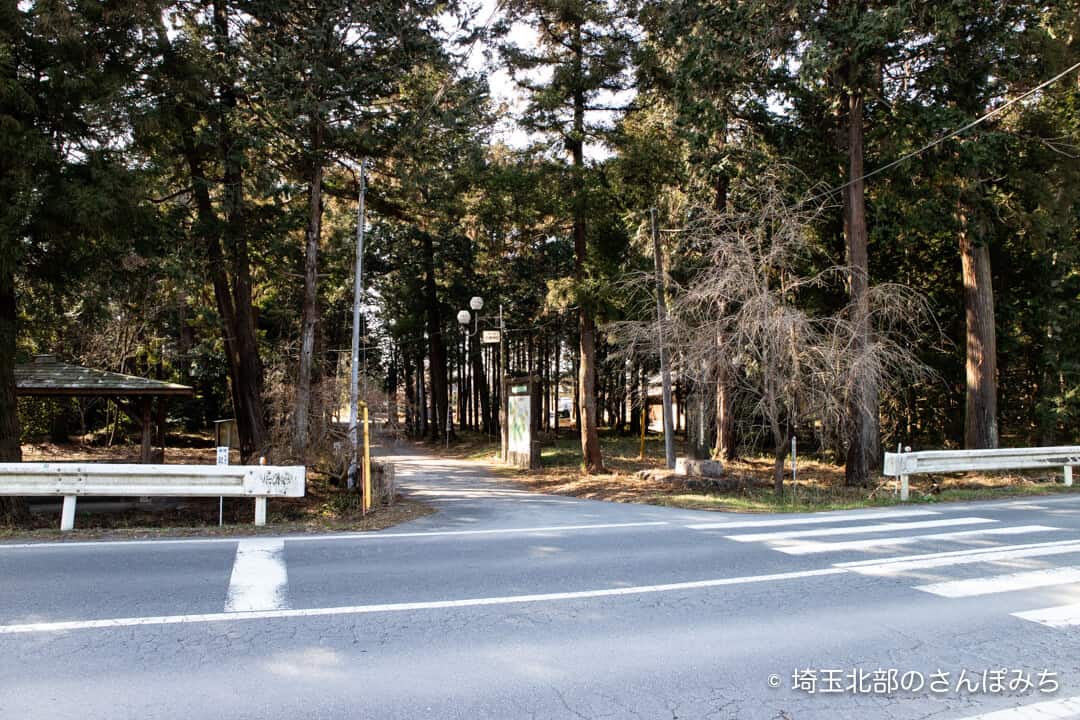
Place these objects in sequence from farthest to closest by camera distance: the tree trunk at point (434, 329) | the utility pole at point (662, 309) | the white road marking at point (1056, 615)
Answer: the tree trunk at point (434, 329), the utility pole at point (662, 309), the white road marking at point (1056, 615)

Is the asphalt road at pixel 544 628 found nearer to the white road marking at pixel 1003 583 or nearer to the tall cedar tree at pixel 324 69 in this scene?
the white road marking at pixel 1003 583

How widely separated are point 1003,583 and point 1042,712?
3.03 metres

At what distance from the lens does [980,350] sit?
17828 millimetres

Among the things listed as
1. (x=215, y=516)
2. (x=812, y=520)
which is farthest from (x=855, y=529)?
(x=215, y=516)

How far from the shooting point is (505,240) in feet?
67.9

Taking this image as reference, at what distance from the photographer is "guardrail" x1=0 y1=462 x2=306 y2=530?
9500mm

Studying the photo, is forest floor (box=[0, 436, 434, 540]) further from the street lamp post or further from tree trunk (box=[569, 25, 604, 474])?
tree trunk (box=[569, 25, 604, 474])

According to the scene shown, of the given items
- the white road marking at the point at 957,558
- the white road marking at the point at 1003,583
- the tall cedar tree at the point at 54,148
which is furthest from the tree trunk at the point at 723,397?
the tall cedar tree at the point at 54,148

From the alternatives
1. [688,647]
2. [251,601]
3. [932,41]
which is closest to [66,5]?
[251,601]

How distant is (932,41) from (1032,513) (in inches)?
419

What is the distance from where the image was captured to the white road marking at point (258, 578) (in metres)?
5.61

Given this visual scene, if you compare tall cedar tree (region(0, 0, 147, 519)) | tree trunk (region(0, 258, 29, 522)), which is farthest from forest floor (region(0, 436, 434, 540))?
tall cedar tree (region(0, 0, 147, 519))

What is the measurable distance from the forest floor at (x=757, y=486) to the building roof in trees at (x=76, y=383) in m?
10.2

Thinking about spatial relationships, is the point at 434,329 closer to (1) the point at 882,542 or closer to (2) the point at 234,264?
(2) the point at 234,264
